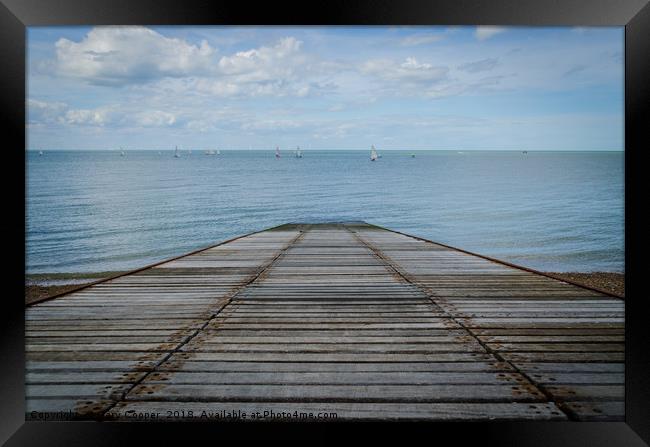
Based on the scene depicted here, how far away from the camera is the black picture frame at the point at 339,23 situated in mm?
2711

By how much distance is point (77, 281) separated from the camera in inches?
496

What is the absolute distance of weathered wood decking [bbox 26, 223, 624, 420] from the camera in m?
3.09

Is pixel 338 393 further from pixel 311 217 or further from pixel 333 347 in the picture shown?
pixel 311 217

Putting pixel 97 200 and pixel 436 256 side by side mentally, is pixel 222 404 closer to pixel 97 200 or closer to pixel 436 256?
pixel 436 256

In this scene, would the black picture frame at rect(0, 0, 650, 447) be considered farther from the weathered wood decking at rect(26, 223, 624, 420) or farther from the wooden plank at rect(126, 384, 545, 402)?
the wooden plank at rect(126, 384, 545, 402)

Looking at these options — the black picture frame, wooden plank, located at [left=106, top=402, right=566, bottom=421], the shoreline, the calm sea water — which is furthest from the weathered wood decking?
the calm sea water

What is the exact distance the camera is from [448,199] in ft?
146

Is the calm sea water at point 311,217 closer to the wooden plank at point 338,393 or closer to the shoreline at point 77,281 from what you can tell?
the shoreline at point 77,281

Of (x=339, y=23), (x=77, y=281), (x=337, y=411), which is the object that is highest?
(x=339, y=23)

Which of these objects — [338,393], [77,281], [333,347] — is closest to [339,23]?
[338,393]

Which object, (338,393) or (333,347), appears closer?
(338,393)

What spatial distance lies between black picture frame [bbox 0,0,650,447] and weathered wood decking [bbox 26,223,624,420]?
0.15m

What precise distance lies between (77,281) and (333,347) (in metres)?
10.2
